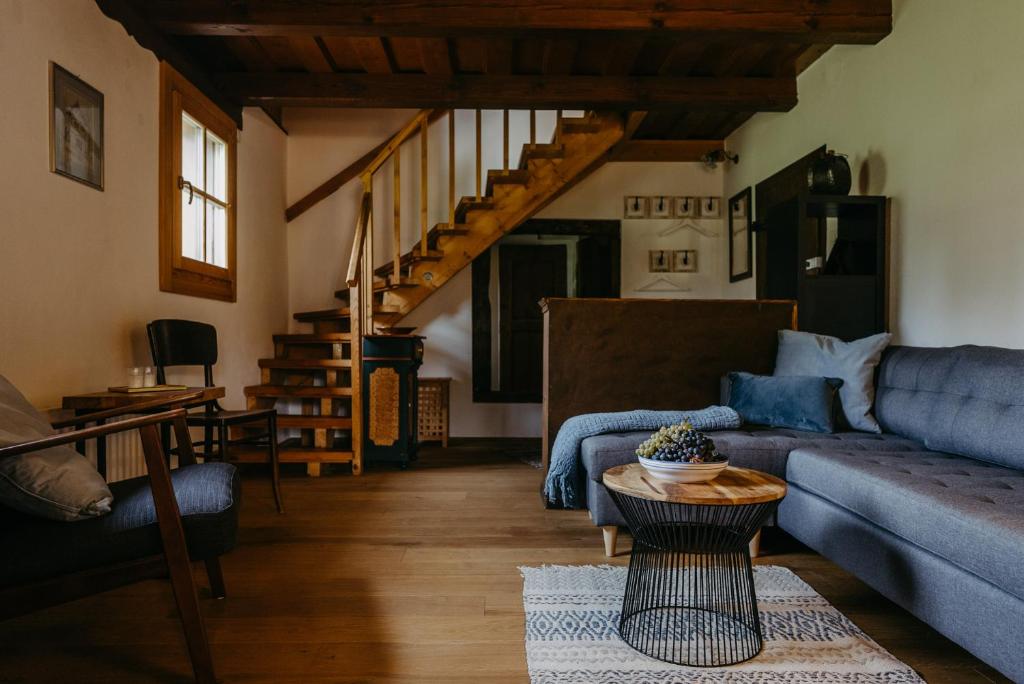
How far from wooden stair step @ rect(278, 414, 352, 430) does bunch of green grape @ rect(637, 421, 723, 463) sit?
109 inches

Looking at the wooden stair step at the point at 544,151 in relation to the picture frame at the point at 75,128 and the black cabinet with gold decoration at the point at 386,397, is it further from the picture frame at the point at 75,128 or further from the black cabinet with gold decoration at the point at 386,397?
the picture frame at the point at 75,128

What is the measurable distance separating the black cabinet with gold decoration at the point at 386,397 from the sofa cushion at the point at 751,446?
6.46 ft

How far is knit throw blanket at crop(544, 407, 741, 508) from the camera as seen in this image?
2812 millimetres

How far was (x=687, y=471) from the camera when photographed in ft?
6.10

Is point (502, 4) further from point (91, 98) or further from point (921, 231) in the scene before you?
point (921, 231)

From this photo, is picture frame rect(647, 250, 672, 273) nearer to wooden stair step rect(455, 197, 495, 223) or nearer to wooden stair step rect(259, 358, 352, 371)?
wooden stair step rect(455, 197, 495, 223)

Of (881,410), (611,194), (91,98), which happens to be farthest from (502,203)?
(881,410)

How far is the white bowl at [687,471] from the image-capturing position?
1.86m

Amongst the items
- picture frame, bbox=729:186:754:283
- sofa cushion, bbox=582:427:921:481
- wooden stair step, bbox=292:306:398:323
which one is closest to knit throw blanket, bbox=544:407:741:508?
sofa cushion, bbox=582:427:921:481

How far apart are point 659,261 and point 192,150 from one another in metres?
4.09

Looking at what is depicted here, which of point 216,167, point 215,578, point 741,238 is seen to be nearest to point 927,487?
point 215,578

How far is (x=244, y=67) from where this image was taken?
441 centimetres

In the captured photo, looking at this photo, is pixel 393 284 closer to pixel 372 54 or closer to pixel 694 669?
pixel 372 54

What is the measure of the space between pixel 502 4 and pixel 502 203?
1.83 m
